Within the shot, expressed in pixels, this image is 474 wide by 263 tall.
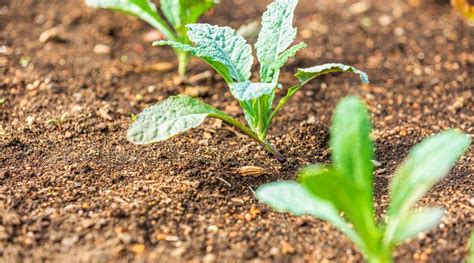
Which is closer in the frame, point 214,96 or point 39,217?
point 39,217

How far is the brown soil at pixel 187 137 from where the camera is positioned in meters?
1.85

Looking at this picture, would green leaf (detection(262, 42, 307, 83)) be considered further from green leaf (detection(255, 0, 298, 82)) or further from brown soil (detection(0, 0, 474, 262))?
brown soil (detection(0, 0, 474, 262))

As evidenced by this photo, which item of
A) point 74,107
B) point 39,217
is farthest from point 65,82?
point 39,217

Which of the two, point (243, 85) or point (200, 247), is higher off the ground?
point (243, 85)

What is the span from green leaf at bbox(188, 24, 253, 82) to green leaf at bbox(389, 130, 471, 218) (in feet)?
2.42

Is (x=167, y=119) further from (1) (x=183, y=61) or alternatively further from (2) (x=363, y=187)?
(1) (x=183, y=61)

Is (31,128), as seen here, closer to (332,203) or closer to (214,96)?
(214,96)

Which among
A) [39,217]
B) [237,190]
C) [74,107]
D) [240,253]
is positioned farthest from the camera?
[74,107]

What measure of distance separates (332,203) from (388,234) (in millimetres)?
196

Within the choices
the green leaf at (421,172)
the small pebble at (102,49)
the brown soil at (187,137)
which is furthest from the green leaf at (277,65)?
the small pebble at (102,49)

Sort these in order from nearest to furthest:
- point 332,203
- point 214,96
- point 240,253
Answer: point 332,203 < point 240,253 < point 214,96

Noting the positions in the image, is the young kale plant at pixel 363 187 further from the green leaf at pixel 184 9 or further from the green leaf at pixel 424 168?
the green leaf at pixel 184 9

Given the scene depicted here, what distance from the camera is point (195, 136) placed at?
2.50 m

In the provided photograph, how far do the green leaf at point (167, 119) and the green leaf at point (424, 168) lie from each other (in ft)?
2.15
